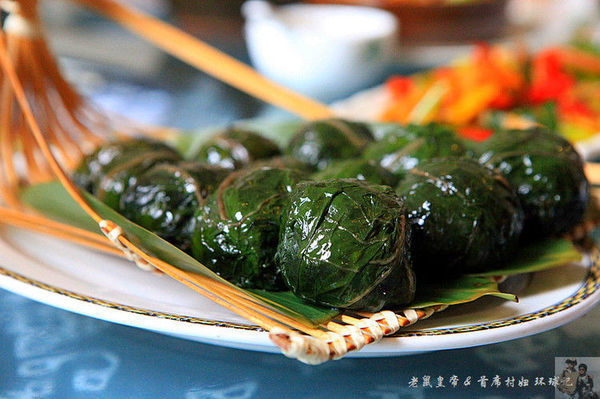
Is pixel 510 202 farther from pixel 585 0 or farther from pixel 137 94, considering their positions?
pixel 585 0

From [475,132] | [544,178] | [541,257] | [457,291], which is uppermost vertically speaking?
[475,132]

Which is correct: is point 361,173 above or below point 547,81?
below

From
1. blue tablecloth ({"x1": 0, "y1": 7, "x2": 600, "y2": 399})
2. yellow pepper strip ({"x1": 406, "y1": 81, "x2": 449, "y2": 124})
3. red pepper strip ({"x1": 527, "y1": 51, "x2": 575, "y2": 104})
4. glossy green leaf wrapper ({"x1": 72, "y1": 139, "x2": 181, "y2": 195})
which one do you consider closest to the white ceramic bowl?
yellow pepper strip ({"x1": 406, "y1": 81, "x2": 449, "y2": 124})

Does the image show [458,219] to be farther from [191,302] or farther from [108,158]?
[108,158]

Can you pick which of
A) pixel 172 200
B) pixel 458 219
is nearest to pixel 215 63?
pixel 172 200

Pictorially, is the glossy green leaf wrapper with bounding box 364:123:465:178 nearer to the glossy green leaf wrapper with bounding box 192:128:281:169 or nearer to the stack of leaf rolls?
the stack of leaf rolls

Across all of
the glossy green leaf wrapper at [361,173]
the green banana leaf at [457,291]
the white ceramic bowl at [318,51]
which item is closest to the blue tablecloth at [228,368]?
the green banana leaf at [457,291]
